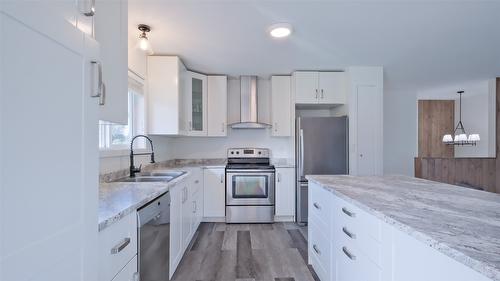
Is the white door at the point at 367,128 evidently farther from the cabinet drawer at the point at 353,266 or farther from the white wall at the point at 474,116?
the white wall at the point at 474,116

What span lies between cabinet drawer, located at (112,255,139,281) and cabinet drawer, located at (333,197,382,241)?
1.19m

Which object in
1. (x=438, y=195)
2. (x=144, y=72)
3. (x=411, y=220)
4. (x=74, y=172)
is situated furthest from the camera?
(x=144, y=72)

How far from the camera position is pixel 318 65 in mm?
3312

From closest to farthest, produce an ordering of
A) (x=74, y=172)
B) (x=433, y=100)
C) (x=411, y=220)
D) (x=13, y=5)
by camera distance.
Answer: (x=13, y=5) → (x=74, y=172) → (x=411, y=220) → (x=433, y=100)

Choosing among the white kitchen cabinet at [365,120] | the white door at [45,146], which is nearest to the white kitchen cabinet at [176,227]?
the white door at [45,146]

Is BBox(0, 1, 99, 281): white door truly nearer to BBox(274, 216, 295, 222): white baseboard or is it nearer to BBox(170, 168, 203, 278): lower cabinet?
BBox(170, 168, 203, 278): lower cabinet

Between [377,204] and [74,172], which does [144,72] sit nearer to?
[74,172]

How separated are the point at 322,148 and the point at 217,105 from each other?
5.57ft

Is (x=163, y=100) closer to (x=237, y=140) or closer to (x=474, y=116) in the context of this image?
(x=237, y=140)

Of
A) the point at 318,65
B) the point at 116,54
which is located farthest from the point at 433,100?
the point at 116,54

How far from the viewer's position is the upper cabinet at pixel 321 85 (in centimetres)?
356

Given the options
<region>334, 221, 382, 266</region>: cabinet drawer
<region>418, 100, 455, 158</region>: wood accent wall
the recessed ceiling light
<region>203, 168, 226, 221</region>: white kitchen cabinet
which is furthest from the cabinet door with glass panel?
<region>418, 100, 455, 158</region>: wood accent wall

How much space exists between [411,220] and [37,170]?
3.96 feet

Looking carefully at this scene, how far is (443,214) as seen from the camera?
3.29 ft
